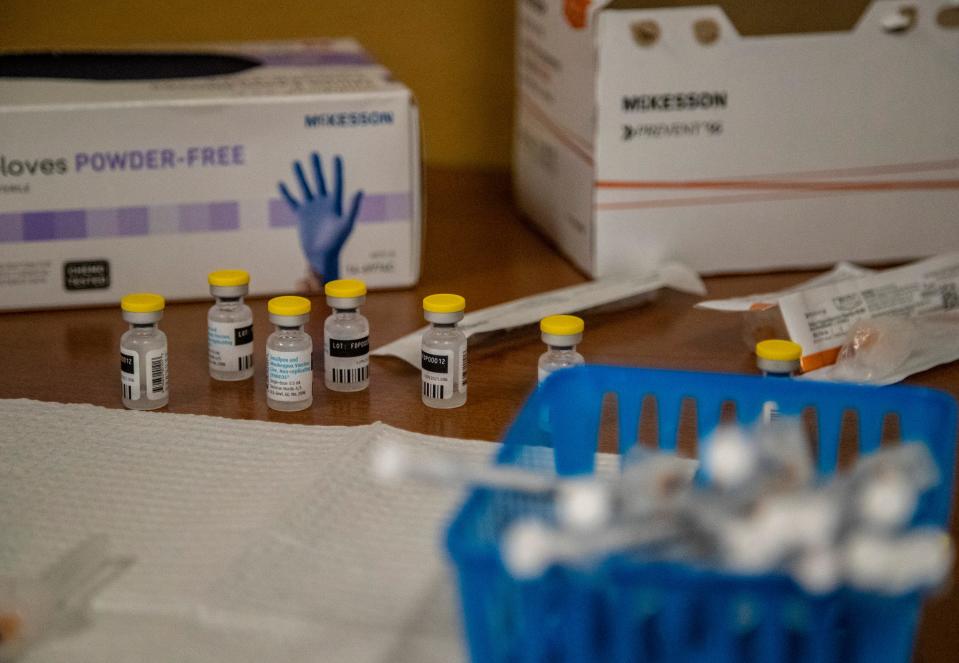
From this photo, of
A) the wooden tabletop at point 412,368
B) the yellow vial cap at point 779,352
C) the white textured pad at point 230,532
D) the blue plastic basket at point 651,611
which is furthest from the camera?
the wooden tabletop at point 412,368

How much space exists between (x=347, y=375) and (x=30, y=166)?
356 millimetres

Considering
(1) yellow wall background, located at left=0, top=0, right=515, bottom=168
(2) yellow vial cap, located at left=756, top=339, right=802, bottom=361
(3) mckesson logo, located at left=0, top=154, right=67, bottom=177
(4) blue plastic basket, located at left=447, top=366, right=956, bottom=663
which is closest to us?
(4) blue plastic basket, located at left=447, top=366, right=956, bottom=663

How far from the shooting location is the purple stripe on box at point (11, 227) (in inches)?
45.1

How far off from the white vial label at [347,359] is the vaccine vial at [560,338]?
143 millimetres

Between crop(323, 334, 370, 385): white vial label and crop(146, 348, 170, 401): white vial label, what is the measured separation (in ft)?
0.42

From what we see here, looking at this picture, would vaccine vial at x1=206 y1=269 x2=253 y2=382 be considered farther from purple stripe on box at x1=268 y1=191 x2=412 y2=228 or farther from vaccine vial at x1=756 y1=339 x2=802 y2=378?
vaccine vial at x1=756 y1=339 x2=802 y2=378

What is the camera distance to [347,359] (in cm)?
102

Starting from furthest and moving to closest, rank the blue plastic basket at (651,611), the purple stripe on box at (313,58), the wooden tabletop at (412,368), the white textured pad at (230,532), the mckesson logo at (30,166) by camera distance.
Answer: the purple stripe on box at (313,58), the mckesson logo at (30,166), the wooden tabletop at (412,368), the white textured pad at (230,532), the blue plastic basket at (651,611)

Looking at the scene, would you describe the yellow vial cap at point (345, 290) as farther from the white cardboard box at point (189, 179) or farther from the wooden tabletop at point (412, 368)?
the white cardboard box at point (189, 179)

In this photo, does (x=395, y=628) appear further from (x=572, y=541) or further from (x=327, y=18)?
(x=327, y=18)

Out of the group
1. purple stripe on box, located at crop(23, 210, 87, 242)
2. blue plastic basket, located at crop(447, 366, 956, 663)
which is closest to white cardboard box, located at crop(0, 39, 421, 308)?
purple stripe on box, located at crop(23, 210, 87, 242)

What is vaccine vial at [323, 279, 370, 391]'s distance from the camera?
1020 mm

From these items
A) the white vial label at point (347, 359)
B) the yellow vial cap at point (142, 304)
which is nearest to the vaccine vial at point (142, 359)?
the yellow vial cap at point (142, 304)

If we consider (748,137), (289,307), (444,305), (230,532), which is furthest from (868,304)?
(230,532)
